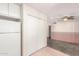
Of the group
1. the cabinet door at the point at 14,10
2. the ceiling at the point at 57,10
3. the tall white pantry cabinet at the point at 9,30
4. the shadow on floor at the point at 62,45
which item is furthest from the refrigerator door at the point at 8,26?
the shadow on floor at the point at 62,45

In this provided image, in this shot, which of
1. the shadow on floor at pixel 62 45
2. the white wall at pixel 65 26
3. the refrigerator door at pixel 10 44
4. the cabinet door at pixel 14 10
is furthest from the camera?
the shadow on floor at pixel 62 45

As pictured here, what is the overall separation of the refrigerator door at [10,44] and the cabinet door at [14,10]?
31 centimetres

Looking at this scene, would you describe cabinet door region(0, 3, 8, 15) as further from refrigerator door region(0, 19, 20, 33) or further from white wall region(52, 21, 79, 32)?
white wall region(52, 21, 79, 32)

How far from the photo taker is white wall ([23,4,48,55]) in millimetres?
1745

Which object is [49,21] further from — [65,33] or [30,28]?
[65,33]

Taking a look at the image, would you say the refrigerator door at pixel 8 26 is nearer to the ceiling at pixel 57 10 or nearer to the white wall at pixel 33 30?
the white wall at pixel 33 30

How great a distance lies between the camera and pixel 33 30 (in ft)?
6.10

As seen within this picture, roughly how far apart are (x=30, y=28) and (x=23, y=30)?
137 millimetres

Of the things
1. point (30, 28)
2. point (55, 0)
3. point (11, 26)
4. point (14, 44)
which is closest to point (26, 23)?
point (30, 28)

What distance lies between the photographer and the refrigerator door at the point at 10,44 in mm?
1491

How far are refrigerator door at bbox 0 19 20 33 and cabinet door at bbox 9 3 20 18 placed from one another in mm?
124

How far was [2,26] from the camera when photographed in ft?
4.96

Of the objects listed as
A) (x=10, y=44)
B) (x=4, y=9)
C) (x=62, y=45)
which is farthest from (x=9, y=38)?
(x=62, y=45)

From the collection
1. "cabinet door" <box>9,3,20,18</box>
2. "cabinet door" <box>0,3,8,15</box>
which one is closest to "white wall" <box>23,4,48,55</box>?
"cabinet door" <box>9,3,20,18</box>
